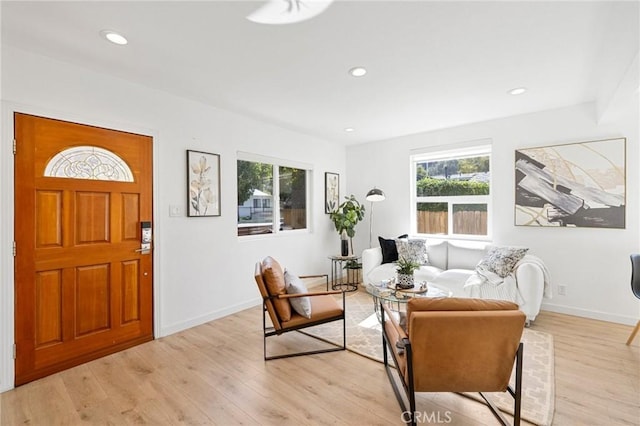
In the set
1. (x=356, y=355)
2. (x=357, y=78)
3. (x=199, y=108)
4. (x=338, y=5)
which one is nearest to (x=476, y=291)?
(x=356, y=355)

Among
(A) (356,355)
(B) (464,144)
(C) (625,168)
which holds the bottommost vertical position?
(A) (356,355)

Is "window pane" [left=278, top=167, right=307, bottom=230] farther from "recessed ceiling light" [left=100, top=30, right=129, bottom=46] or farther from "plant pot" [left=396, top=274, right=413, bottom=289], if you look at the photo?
"recessed ceiling light" [left=100, top=30, right=129, bottom=46]

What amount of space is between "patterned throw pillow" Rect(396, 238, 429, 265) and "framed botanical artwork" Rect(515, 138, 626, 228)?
4.18 feet

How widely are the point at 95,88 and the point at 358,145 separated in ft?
13.4

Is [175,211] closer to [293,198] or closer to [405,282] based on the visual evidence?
[293,198]

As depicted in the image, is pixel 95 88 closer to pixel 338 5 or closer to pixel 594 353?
pixel 338 5

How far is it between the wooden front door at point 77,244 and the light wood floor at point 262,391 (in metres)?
0.25

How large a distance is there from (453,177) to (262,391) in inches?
159

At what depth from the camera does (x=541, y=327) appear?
10.7 feet

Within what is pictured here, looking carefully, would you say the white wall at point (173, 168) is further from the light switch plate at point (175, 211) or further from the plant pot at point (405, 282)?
the plant pot at point (405, 282)

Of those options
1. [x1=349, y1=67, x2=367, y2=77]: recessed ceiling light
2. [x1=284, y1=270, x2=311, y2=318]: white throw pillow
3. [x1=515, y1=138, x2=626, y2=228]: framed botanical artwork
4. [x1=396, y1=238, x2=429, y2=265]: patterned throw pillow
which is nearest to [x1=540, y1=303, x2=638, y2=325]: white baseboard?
[x1=515, y1=138, x2=626, y2=228]: framed botanical artwork

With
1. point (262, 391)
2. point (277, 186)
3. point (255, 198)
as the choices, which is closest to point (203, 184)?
point (255, 198)

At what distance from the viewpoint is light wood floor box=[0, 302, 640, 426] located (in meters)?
1.89

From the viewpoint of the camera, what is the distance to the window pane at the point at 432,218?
15.6 feet
